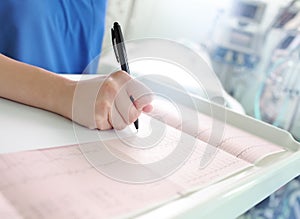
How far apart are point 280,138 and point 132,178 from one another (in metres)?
0.34

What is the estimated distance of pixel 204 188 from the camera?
1.16 feet

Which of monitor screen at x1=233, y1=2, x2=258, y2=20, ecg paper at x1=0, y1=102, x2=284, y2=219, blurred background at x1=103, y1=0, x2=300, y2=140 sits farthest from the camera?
monitor screen at x1=233, y1=2, x2=258, y2=20

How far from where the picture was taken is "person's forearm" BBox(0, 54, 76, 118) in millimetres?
506

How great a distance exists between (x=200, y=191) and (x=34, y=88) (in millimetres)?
315

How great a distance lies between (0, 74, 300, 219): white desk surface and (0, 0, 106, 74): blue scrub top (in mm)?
339

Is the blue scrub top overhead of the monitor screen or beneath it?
beneath

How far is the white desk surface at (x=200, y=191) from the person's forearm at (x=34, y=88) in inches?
0.5

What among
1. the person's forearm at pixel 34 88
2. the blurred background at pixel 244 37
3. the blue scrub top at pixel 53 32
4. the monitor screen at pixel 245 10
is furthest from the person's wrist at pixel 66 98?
the monitor screen at pixel 245 10

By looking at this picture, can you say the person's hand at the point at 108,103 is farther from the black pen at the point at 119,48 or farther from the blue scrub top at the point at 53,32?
the blue scrub top at the point at 53,32

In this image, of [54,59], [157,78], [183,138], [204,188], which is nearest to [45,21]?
[54,59]

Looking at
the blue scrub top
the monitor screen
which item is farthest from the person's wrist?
the monitor screen

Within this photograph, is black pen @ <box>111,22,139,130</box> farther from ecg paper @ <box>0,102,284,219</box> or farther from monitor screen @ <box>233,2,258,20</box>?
monitor screen @ <box>233,2,258,20</box>

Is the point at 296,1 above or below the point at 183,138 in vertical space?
above

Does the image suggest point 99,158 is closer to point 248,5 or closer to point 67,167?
point 67,167
